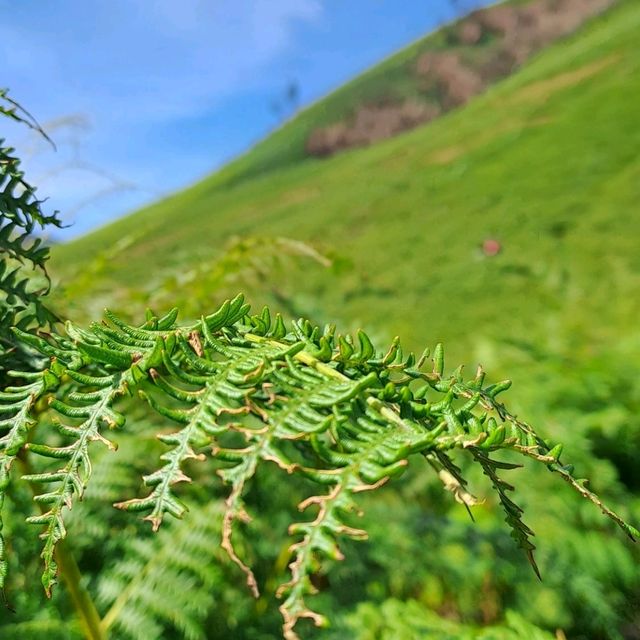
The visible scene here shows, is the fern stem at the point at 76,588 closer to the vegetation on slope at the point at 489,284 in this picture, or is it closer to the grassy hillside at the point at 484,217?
the vegetation on slope at the point at 489,284

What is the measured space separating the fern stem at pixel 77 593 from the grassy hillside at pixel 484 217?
1019 mm

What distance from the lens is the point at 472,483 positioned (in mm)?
2428

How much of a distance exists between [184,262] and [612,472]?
1765 mm

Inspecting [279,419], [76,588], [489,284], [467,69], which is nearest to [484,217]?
[489,284]

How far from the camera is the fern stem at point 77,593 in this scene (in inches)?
42.8

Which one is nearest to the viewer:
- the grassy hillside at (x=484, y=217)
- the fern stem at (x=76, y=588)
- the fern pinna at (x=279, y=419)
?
the fern pinna at (x=279, y=419)

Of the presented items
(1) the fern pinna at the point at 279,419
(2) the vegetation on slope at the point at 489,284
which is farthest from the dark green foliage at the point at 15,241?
(2) the vegetation on slope at the point at 489,284

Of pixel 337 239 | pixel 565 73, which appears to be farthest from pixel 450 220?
pixel 565 73

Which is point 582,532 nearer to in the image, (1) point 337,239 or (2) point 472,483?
(2) point 472,483

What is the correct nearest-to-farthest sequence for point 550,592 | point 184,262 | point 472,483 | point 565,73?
point 550,592 → point 472,483 → point 184,262 → point 565,73

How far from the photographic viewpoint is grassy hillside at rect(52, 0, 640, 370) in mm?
10242

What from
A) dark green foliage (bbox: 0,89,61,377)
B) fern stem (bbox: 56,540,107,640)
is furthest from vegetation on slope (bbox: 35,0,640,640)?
dark green foliage (bbox: 0,89,61,377)

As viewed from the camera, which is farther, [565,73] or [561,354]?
[565,73]

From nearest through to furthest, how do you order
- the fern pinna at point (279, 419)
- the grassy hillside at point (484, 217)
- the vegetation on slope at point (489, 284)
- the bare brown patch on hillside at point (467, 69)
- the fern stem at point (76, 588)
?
the fern pinna at point (279, 419) → the fern stem at point (76, 588) → the vegetation on slope at point (489, 284) → the grassy hillside at point (484, 217) → the bare brown patch on hillside at point (467, 69)
